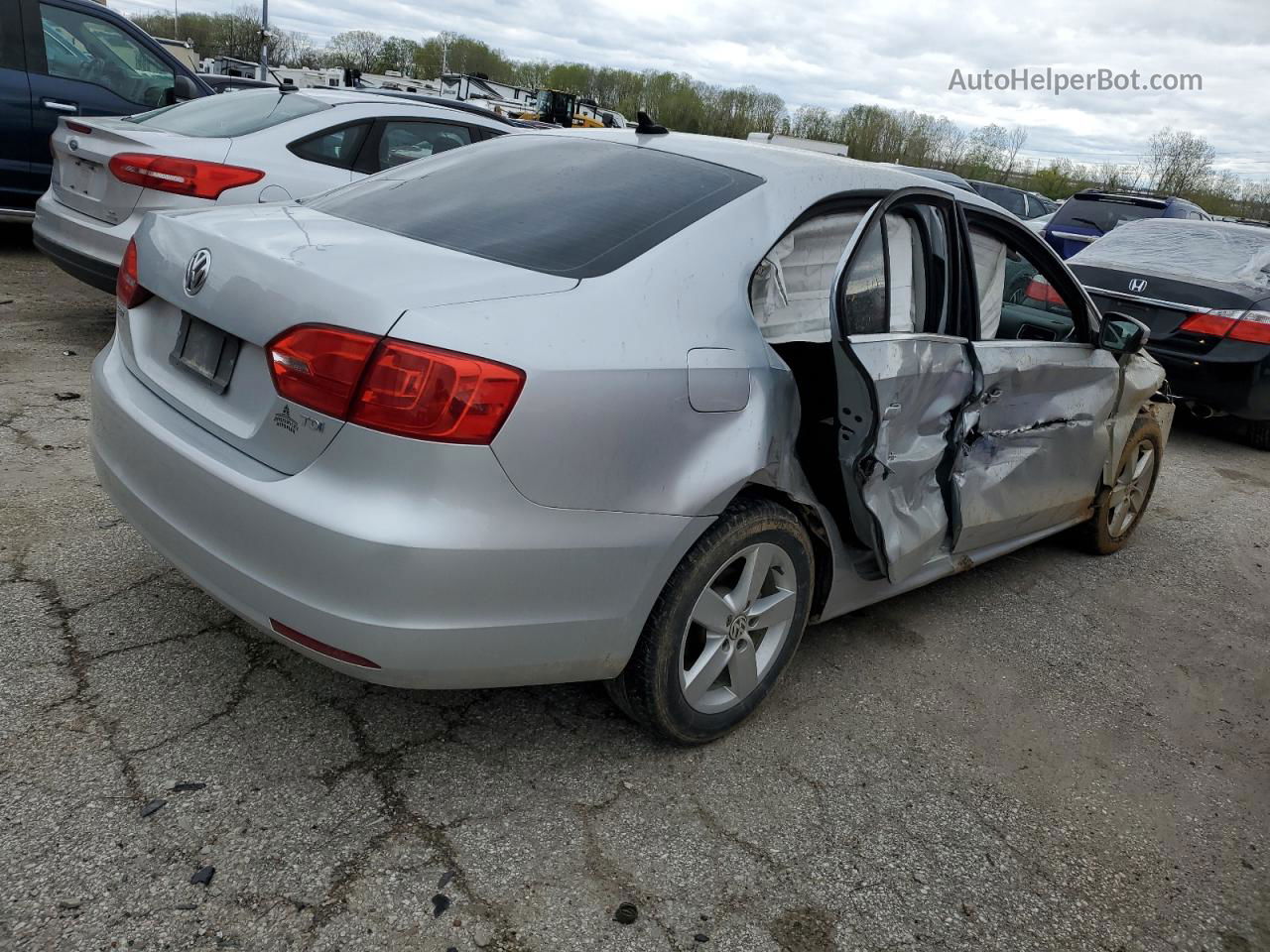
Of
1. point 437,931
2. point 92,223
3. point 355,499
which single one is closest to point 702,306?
point 355,499

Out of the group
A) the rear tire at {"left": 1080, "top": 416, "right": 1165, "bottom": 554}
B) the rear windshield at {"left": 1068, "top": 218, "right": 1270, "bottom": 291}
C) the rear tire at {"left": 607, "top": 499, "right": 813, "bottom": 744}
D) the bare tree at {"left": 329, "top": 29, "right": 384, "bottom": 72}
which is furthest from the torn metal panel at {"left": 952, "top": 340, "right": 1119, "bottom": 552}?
the bare tree at {"left": 329, "top": 29, "right": 384, "bottom": 72}

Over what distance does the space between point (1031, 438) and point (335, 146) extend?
4181 mm

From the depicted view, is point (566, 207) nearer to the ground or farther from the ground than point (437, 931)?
farther from the ground

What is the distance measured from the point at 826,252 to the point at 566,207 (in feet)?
2.60

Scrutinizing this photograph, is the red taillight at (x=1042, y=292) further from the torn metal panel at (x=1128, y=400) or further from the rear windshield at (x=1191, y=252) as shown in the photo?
the rear windshield at (x=1191, y=252)

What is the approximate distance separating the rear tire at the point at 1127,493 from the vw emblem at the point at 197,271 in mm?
3832

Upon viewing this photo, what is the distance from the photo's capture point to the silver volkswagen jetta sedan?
2098 mm

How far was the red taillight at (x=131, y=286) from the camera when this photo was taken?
2758 mm

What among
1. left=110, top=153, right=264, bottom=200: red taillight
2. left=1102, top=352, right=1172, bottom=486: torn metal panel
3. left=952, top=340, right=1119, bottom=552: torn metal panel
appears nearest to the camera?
left=952, top=340, right=1119, bottom=552: torn metal panel

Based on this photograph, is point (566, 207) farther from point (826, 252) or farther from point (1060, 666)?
point (1060, 666)

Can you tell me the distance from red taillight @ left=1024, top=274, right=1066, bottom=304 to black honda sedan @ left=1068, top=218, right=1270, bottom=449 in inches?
132

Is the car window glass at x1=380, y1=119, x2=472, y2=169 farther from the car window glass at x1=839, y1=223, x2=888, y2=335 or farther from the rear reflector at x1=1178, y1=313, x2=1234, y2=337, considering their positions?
the rear reflector at x1=1178, y1=313, x2=1234, y2=337

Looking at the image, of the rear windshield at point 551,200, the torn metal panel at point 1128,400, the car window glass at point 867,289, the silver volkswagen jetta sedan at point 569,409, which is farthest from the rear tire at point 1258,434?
the rear windshield at point 551,200

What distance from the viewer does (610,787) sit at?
102 inches
